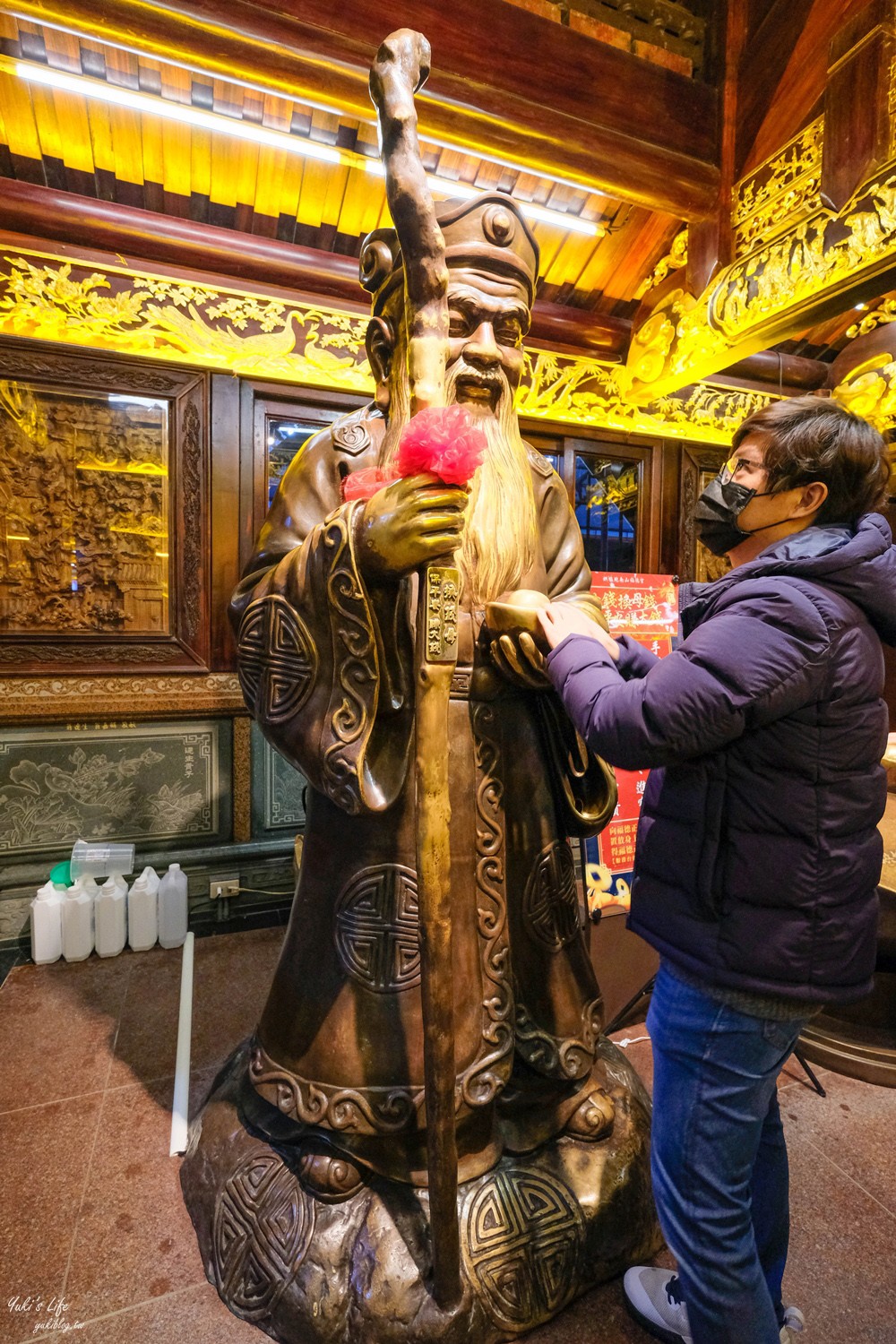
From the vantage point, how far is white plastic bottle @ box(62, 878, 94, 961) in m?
2.97

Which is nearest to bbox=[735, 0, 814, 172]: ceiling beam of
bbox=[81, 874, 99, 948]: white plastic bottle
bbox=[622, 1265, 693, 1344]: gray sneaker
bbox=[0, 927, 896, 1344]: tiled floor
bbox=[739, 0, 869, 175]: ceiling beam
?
bbox=[739, 0, 869, 175]: ceiling beam

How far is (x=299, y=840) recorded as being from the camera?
1.75 m

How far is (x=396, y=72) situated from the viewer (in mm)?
1123

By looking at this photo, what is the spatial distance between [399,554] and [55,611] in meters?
2.83

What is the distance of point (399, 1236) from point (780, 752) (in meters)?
1.29

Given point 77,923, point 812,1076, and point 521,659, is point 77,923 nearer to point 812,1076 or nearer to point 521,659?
point 521,659

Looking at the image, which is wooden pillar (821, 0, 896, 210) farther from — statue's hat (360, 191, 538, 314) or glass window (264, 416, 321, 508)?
glass window (264, 416, 321, 508)

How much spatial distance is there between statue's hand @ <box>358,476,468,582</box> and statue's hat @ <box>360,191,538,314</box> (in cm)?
72

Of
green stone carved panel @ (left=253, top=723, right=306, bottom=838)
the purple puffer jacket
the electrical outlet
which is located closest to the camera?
the purple puffer jacket

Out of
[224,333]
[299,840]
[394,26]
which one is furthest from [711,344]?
[299,840]

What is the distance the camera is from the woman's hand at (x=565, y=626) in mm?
1279

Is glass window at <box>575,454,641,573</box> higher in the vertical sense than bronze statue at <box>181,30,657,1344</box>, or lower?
higher

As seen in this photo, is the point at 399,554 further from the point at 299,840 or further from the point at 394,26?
the point at 394,26

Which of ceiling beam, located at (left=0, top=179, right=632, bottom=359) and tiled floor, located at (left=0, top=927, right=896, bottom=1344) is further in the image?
ceiling beam, located at (left=0, top=179, right=632, bottom=359)
